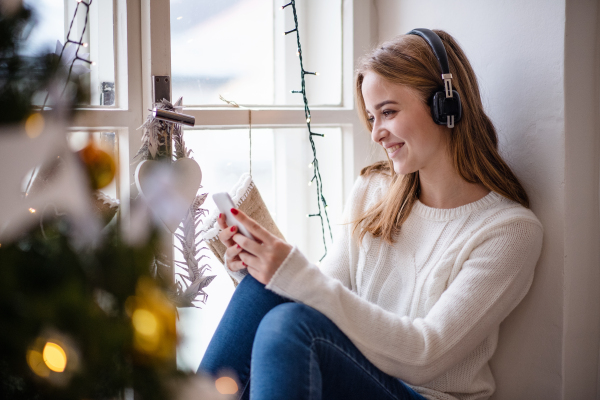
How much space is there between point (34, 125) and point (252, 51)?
1224 mm

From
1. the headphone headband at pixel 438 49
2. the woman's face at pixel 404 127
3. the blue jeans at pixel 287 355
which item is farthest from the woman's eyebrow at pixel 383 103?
the blue jeans at pixel 287 355

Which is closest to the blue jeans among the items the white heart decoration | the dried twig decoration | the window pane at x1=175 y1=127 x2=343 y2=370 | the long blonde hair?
the dried twig decoration

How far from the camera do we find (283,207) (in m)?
1.66

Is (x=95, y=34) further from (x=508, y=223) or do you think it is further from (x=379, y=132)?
(x=508, y=223)

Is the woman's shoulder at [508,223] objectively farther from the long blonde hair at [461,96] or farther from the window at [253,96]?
the window at [253,96]

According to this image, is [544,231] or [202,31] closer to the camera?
[544,231]

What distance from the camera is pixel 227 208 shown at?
0.99 meters

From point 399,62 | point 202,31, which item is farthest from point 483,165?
point 202,31

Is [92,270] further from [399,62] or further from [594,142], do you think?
[594,142]

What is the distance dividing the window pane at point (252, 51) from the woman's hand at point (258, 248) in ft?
1.74

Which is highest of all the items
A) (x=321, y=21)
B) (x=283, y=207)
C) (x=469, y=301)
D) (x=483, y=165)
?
(x=321, y=21)

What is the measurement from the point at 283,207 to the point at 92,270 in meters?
1.28

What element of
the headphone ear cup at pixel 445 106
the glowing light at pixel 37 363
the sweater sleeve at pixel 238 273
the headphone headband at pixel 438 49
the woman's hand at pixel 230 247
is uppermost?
the headphone headband at pixel 438 49

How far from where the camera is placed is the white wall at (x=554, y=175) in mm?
990
